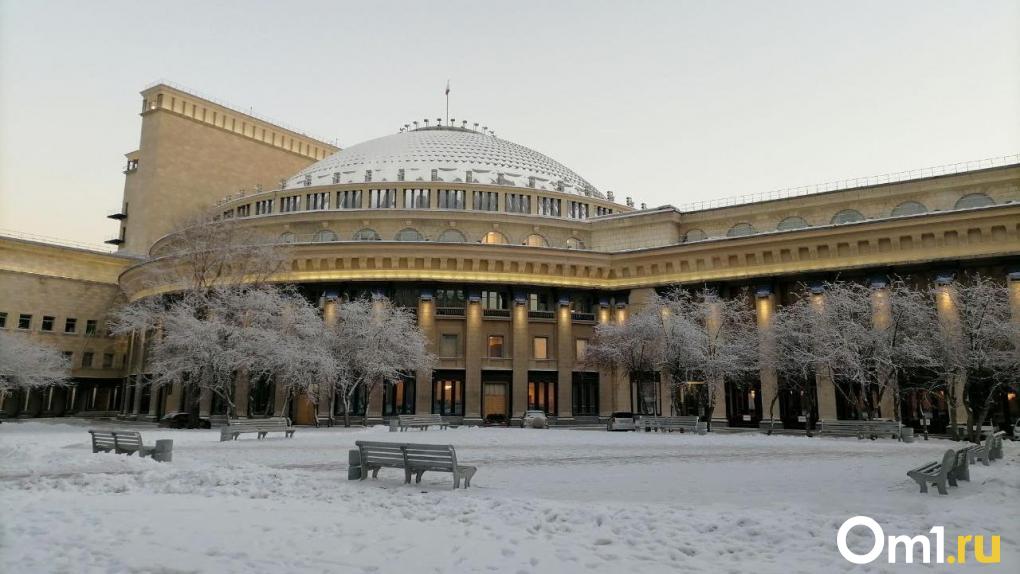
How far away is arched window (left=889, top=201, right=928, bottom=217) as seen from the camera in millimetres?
49969

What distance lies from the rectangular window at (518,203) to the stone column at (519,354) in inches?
497

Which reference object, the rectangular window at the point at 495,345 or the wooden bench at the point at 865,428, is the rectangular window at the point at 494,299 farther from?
the wooden bench at the point at 865,428

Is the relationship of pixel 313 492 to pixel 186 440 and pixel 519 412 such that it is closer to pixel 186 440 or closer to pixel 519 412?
pixel 186 440

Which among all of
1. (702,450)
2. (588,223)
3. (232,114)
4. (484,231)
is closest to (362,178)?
(484,231)

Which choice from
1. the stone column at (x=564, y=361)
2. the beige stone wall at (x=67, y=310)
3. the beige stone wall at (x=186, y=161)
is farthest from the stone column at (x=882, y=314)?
the beige stone wall at (x=186, y=161)

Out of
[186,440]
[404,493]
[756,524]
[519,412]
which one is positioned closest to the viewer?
[756,524]

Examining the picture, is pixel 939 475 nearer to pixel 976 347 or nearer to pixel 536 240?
pixel 976 347

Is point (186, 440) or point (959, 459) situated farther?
point (186, 440)

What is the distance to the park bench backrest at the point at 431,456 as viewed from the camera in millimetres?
13758

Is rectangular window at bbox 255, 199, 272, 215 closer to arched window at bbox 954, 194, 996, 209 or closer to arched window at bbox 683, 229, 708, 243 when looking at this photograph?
arched window at bbox 683, 229, 708, 243

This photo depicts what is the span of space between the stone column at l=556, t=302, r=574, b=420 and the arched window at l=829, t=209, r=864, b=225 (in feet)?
→ 71.1

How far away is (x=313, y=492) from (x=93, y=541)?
15.5 feet

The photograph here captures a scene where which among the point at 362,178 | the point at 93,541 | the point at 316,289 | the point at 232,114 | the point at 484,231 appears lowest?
the point at 93,541

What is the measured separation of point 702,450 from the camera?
24.7 m
